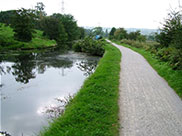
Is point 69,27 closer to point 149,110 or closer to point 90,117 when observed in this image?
point 149,110

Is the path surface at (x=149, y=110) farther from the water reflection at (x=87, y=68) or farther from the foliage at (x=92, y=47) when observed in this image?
the foliage at (x=92, y=47)

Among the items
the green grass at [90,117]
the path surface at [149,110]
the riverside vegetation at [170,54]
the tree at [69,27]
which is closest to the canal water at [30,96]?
the green grass at [90,117]

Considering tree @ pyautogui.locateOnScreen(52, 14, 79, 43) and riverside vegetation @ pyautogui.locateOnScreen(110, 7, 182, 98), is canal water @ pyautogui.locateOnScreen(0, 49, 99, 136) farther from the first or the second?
tree @ pyautogui.locateOnScreen(52, 14, 79, 43)

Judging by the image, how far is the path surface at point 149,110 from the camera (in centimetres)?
378

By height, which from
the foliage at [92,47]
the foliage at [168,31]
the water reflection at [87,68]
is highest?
the foliage at [168,31]

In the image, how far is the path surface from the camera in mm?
3783

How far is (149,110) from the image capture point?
15.9ft

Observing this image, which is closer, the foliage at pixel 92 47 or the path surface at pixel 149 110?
the path surface at pixel 149 110

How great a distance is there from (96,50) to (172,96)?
17.9 meters

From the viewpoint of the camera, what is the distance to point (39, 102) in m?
7.37

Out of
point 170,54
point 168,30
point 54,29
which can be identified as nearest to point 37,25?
point 54,29

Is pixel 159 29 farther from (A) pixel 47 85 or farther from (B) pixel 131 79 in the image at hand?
(A) pixel 47 85

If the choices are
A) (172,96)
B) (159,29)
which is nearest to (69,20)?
(159,29)

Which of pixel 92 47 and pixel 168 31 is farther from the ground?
pixel 168 31
